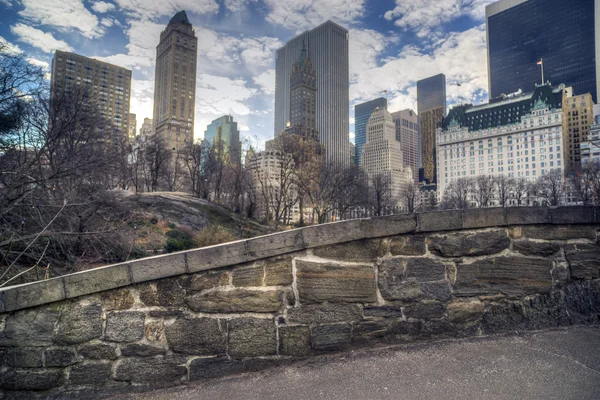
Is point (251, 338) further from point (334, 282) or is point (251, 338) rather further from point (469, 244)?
point (469, 244)

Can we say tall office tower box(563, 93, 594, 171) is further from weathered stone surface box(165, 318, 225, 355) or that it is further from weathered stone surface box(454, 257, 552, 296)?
weathered stone surface box(165, 318, 225, 355)

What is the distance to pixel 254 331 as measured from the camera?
2.92m

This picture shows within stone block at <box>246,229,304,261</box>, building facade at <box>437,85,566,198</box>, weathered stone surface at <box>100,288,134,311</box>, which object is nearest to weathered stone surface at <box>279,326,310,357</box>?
stone block at <box>246,229,304,261</box>

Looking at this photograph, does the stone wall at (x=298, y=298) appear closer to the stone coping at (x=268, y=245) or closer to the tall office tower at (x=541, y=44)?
the stone coping at (x=268, y=245)

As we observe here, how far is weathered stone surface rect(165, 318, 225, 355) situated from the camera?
9.34 ft

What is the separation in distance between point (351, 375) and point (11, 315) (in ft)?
9.06

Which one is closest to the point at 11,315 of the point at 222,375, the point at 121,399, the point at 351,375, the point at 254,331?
the point at 121,399

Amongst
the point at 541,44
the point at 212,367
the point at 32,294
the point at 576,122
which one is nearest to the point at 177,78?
the point at 576,122

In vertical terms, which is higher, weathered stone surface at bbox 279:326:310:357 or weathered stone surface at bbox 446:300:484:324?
weathered stone surface at bbox 446:300:484:324

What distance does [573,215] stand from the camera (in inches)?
132

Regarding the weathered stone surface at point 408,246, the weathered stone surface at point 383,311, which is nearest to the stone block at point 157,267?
the weathered stone surface at point 383,311

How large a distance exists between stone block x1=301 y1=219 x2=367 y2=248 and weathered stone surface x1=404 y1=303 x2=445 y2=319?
0.80 metres

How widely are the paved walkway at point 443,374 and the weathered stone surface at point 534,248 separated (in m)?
0.74

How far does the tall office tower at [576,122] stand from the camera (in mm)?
112438
